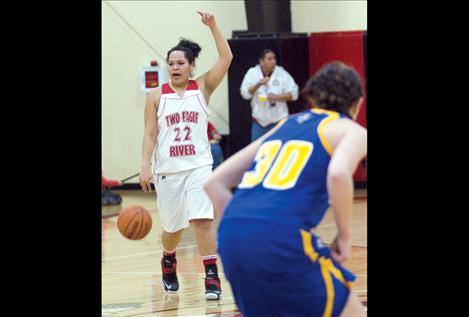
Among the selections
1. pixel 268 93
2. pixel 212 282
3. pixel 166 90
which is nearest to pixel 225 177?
pixel 212 282

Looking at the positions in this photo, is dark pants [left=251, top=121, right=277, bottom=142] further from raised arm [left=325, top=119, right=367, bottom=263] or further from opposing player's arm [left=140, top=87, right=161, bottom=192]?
raised arm [left=325, top=119, right=367, bottom=263]

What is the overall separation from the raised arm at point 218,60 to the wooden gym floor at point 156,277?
1625 mm

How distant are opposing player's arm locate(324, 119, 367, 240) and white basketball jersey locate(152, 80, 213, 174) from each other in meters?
3.74

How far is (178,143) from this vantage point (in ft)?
25.4

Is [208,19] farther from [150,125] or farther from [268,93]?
[268,93]

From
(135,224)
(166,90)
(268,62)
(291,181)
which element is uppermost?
(268,62)

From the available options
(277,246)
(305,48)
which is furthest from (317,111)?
(305,48)

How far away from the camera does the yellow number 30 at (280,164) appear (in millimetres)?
→ 4047

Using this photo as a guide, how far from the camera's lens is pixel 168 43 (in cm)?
1725

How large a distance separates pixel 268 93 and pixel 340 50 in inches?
72.5

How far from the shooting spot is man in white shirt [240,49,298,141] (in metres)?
15.3

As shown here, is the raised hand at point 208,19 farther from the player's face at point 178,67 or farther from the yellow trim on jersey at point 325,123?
the yellow trim on jersey at point 325,123
